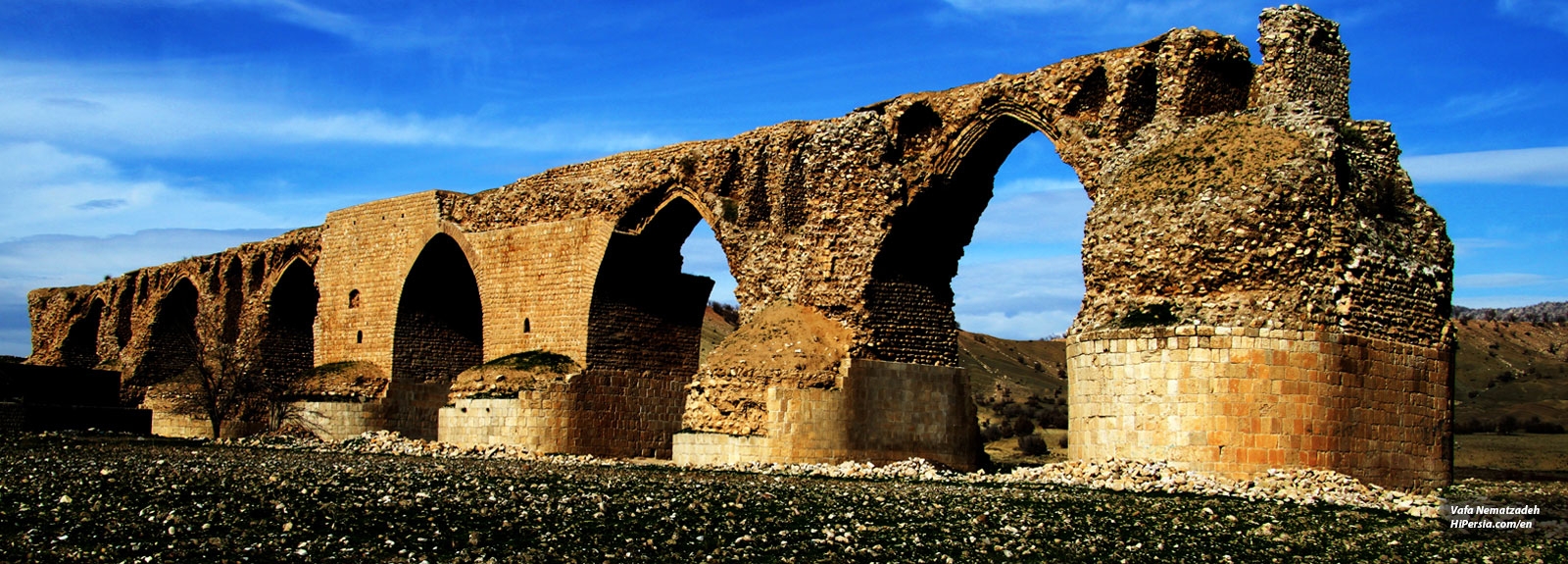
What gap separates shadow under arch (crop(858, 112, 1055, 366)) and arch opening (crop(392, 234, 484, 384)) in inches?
435

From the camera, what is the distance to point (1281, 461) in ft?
48.2

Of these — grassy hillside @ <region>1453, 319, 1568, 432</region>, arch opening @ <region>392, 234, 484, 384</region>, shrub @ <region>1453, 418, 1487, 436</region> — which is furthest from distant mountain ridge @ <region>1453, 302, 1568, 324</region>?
arch opening @ <region>392, 234, 484, 384</region>

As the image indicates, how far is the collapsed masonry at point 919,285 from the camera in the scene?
50.0 feet

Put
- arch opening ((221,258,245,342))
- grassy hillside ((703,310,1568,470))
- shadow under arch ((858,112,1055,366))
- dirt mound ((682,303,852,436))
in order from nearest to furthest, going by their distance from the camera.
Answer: dirt mound ((682,303,852,436)) → shadow under arch ((858,112,1055,366)) → grassy hillside ((703,310,1568,470)) → arch opening ((221,258,245,342))

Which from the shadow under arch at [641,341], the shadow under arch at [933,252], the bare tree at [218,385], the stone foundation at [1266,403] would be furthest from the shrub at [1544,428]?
the bare tree at [218,385]

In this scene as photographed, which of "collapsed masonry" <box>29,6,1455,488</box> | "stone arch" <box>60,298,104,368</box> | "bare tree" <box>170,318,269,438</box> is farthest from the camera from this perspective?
"stone arch" <box>60,298,104,368</box>

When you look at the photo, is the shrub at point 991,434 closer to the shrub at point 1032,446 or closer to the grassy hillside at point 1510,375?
the shrub at point 1032,446

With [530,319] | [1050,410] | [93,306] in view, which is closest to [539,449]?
[530,319]

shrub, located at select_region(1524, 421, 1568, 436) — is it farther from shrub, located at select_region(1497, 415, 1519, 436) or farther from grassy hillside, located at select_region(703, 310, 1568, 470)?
shrub, located at select_region(1497, 415, 1519, 436)

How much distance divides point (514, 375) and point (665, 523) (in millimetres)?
13180

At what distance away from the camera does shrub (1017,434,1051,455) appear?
28828 millimetres

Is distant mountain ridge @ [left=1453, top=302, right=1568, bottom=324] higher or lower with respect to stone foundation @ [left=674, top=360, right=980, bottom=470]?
higher

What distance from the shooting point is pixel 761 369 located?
2069cm

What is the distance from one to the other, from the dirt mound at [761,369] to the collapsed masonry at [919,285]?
0.04 metres
